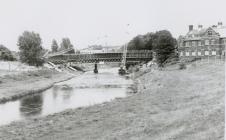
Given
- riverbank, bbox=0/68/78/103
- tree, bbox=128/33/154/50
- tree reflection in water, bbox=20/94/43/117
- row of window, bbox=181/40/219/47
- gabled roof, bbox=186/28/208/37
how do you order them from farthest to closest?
tree, bbox=128/33/154/50 → gabled roof, bbox=186/28/208/37 → row of window, bbox=181/40/219/47 → riverbank, bbox=0/68/78/103 → tree reflection in water, bbox=20/94/43/117

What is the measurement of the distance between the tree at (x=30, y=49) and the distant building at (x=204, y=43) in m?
36.8

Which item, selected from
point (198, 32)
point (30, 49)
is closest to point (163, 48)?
point (198, 32)

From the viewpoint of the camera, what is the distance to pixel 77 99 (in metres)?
45.2

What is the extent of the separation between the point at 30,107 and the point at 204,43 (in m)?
62.2

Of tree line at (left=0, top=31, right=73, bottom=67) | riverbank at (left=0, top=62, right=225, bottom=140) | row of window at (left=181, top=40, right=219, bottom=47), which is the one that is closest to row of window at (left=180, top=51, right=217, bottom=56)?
row of window at (left=181, top=40, right=219, bottom=47)

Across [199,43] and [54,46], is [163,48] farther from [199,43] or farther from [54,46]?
[54,46]

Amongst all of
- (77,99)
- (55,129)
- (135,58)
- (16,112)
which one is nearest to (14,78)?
(77,99)

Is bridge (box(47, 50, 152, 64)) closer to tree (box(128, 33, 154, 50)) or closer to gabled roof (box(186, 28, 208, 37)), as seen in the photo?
tree (box(128, 33, 154, 50))

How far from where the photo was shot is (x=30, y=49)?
8812 centimetres

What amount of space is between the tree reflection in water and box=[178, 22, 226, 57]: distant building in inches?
2149

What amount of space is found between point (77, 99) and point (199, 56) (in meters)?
53.8

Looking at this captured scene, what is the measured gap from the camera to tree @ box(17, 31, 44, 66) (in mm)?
88312

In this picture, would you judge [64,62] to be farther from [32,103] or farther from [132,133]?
[132,133]

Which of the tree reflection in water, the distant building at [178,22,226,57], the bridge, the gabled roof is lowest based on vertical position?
the tree reflection in water
